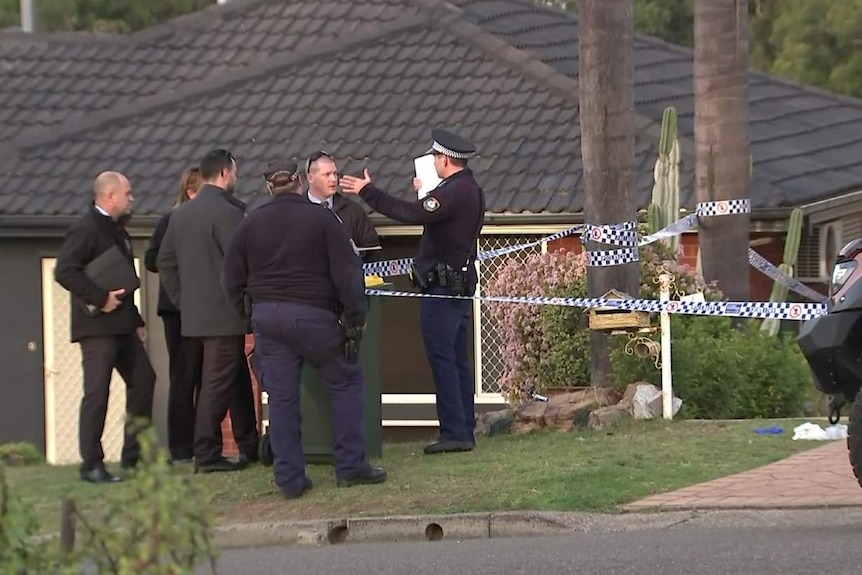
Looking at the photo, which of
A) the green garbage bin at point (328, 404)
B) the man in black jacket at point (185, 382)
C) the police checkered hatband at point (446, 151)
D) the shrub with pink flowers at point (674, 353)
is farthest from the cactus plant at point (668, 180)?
the man in black jacket at point (185, 382)

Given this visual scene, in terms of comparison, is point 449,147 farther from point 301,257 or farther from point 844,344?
point 844,344

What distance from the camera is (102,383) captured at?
923 cm

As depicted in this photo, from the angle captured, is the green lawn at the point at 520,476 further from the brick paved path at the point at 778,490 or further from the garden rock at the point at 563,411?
the garden rock at the point at 563,411

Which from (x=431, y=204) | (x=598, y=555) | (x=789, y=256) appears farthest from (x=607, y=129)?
(x=598, y=555)

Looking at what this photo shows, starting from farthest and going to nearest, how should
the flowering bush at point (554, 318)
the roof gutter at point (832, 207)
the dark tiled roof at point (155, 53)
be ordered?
the dark tiled roof at point (155, 53) < the roof gutter at point (832, 207) < the flowering bush at point (554, 318)

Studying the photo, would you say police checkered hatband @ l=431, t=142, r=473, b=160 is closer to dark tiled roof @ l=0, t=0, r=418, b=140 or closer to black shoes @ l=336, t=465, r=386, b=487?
black shoes @ l=336, t=465, r=386, b=487

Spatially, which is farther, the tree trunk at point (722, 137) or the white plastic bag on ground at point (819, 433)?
the tree trunk at point (722, 137)

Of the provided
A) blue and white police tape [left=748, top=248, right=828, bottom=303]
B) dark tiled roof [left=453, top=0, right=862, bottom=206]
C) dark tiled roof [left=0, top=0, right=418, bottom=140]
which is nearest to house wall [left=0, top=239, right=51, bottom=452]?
dark tiled roof [left=0, top=0, right=418, bottom=140]

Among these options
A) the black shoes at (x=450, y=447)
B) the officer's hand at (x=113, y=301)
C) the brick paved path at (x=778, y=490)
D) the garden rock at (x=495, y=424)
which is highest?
the officer's hand at (x=113, y=301)

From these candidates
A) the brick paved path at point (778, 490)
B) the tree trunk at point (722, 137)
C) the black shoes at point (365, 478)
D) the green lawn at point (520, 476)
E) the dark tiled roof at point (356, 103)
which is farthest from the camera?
the dark tiled roof at point (356, 103)

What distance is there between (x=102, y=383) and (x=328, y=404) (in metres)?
1.41

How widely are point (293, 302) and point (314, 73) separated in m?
9.10

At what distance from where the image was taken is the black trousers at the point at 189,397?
955cm

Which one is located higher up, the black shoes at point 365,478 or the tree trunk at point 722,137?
the tree trunk at point 722,137
